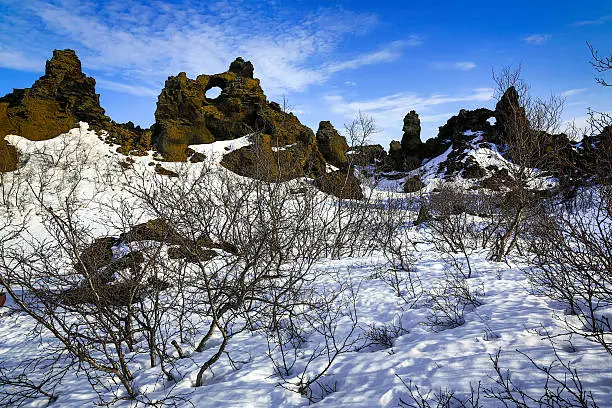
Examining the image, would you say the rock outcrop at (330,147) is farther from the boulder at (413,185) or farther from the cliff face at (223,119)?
the boulder at (413,185)

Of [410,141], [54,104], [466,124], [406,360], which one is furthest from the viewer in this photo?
Result: [410,141]

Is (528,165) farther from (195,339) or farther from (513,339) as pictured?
(195,339)

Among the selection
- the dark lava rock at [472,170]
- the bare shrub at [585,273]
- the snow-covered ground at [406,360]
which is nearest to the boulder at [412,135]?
the dark lava rock at [472,170]

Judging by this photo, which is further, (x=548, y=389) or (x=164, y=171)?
(x=164, y=171)

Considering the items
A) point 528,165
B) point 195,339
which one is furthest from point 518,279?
point 195,339

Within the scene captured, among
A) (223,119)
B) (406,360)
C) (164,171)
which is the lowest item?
(406,360)

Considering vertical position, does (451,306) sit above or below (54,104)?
below

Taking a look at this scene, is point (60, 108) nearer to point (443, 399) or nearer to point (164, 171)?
point (164, 171)

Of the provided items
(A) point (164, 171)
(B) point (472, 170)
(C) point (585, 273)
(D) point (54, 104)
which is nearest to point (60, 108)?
(D) point (54, 104)

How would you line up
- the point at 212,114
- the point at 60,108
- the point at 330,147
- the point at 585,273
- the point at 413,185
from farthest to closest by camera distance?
the point at 330,147 → the point at 413,185 → the point at 212,114 → the point at 60,108 → the point at 585,273

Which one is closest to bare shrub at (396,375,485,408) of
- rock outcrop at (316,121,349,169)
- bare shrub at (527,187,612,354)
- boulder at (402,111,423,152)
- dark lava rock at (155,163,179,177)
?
bare shrub at (527,187,612,354)

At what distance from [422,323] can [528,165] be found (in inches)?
250

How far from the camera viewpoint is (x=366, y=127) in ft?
57.6

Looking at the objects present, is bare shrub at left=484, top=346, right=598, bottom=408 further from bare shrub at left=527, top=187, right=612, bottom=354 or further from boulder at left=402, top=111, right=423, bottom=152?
boulder at left=402, top=111, right=423, bottom=152
